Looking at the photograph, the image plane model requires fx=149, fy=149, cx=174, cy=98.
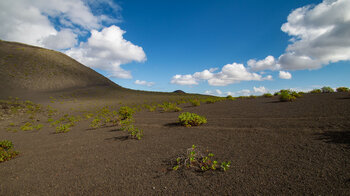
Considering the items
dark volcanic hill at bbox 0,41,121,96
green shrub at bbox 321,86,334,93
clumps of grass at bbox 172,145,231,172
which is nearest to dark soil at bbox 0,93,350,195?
clumps of grass at bbox 172,145,231,172

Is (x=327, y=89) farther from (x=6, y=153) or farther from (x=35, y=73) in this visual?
(x=35, y=73)

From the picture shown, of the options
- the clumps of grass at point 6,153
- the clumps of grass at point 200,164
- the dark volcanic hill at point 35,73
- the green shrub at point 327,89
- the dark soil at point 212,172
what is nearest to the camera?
the dark soil at point 212,172

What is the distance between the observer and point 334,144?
3.98 m

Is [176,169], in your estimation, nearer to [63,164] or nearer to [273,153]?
[273,153]

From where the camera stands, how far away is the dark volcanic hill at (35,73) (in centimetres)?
3759

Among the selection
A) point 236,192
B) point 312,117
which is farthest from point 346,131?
point 236,192

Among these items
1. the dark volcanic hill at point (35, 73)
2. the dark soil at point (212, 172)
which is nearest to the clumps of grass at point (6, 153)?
the dark soil at point (212, 172)

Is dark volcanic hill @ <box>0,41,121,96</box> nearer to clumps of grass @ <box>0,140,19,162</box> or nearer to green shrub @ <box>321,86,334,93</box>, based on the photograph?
clumps of grass @ <box>0,140,19,162</box>

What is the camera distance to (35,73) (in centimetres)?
4388

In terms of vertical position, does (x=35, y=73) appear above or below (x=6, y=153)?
above

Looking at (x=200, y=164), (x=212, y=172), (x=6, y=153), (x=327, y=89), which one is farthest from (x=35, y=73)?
(x=327, y=89)

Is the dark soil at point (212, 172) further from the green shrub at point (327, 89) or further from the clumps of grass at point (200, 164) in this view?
the green shrub at point (327, 89)

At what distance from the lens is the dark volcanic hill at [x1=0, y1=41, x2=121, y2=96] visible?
37.6 meters

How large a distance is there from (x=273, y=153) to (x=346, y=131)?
2879 millimetres
